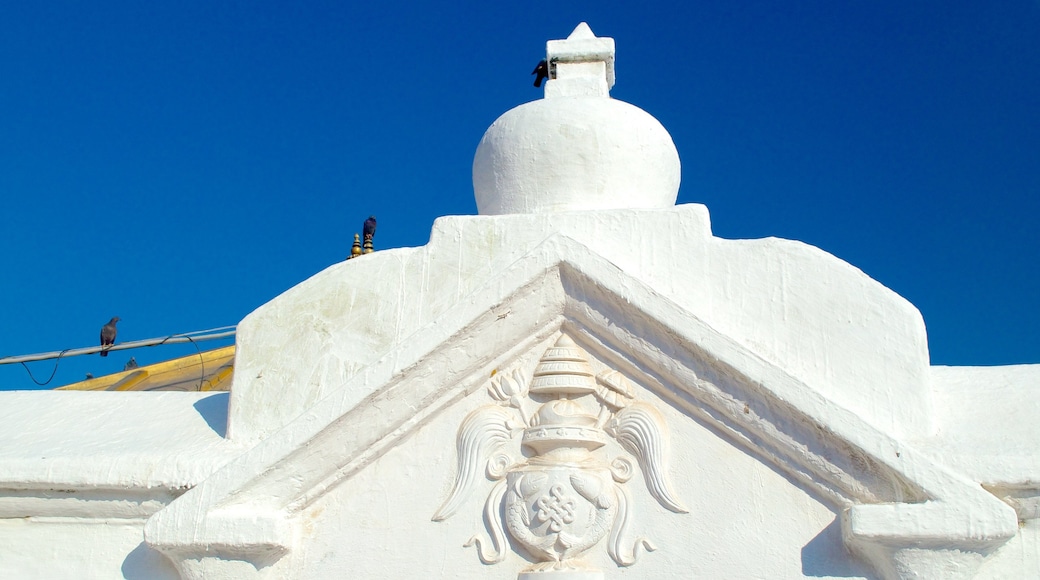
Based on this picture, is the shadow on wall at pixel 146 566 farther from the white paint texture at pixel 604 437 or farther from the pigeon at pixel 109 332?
the pigeon at pixel 109 332

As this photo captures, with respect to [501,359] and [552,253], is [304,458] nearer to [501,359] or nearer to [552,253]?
[501,359]

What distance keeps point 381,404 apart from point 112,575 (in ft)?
5.06

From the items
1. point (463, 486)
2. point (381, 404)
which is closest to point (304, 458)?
point (381, 404)

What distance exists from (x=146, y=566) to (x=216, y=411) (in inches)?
34.6

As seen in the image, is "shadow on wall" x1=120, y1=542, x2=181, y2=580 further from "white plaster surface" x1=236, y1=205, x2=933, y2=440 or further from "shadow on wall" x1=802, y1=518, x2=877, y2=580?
"shadow on wall" x1=802, y1=518, x2=877, y2=580

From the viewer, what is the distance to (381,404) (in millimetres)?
4102

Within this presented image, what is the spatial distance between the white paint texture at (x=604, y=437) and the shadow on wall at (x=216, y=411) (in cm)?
8

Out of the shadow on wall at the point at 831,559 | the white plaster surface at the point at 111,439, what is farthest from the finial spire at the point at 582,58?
the shadow on wall at the point at 831,559

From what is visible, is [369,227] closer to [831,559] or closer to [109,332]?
[109,332]

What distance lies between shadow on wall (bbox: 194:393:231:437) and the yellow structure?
7852 mm

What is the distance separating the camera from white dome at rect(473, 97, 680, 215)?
5.19 meters

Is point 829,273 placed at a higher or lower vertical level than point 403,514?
higher

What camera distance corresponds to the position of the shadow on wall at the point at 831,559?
12.5 feet

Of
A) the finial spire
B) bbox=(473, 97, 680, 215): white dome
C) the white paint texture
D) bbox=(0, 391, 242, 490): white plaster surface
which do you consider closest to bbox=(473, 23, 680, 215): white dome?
bbox=(473, 97, 680, 215): white dome
